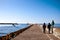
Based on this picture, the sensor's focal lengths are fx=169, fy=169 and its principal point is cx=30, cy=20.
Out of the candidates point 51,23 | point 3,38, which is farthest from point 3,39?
point 51,23

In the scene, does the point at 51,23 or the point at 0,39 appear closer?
the point at 0,39

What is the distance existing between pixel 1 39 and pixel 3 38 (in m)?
0.71

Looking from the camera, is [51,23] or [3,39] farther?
[51,23]

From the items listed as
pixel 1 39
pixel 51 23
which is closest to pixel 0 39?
pixel 1 39

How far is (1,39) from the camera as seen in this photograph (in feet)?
52.7

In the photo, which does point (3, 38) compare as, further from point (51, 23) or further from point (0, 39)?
point (51, 23)

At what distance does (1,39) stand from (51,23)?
13.9 m

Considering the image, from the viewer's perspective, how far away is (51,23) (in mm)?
28406

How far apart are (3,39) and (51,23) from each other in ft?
43.6

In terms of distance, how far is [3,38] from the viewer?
55.0ft

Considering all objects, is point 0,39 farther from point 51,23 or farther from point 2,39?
point 51,23

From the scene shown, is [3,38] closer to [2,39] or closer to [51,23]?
[2,39]

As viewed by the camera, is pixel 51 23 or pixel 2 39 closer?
pixel 2 39

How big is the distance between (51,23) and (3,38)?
43.5 ft
